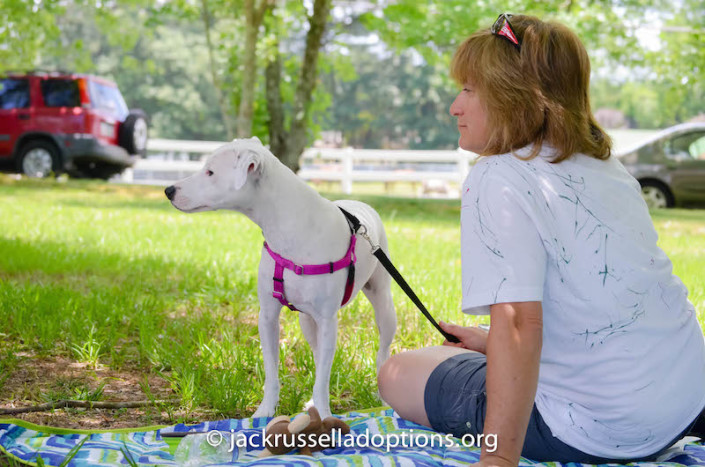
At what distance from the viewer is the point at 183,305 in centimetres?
469

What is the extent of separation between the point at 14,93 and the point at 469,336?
16.6 meters

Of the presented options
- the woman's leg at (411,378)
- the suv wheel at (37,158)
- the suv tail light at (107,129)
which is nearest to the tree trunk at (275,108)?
the suv tail light at (107,129)

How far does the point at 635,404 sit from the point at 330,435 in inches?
37.1

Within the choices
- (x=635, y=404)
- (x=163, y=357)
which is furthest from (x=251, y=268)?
(x=635, y=404)

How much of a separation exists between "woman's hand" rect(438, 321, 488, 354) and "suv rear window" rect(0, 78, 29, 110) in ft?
52.9

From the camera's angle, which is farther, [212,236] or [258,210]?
[212,236]

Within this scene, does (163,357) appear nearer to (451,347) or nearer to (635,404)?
(451,347)

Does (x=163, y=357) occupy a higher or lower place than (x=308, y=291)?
lower

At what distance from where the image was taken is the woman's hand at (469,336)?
2.73 meters

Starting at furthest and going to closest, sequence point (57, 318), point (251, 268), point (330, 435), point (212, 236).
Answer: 1. point (212, 236)
2. point (251, 268)
3. point (57, 318)
4. point (330, 435)

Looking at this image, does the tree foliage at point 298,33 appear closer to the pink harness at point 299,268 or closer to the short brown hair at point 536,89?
the pink harness at point 299,268

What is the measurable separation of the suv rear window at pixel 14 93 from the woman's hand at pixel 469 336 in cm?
1613

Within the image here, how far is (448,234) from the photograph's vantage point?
29.3 ft

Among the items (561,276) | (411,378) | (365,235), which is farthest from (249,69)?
(561,276)
